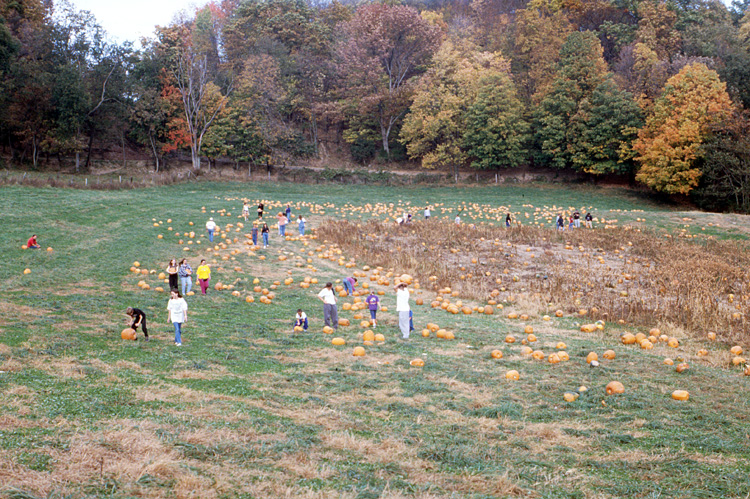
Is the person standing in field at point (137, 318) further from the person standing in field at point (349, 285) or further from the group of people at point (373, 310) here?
the person standing in field at point (349, 285)

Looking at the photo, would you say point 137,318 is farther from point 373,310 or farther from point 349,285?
point 349,285

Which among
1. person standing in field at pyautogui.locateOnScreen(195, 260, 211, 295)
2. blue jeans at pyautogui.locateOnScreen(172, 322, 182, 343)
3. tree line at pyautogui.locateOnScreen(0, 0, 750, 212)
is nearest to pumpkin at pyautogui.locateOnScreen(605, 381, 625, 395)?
blue jeans at pyautogui.locateOnScreen(172, 322, 182, 343)

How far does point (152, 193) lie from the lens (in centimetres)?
4700

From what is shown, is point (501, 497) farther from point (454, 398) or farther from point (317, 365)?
point (317, 365)

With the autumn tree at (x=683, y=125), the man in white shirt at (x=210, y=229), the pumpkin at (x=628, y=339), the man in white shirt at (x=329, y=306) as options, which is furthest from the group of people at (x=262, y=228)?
the autumn tree at (x=683, y=125)

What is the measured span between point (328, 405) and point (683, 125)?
174 ft

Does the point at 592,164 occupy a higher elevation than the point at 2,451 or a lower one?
higher

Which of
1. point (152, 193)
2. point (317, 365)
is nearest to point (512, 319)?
point (317, 365)

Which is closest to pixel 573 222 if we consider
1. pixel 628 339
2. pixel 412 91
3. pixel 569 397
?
pixel 628 339

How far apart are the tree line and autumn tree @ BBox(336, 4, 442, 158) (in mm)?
241

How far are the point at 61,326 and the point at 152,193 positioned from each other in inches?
1360

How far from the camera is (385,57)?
75.4m

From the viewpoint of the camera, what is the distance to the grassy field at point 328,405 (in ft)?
24.1

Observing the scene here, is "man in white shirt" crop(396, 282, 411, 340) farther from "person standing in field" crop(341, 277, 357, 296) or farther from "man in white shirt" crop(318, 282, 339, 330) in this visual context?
"person standing in field" crop(341, 277, 357, 296)
